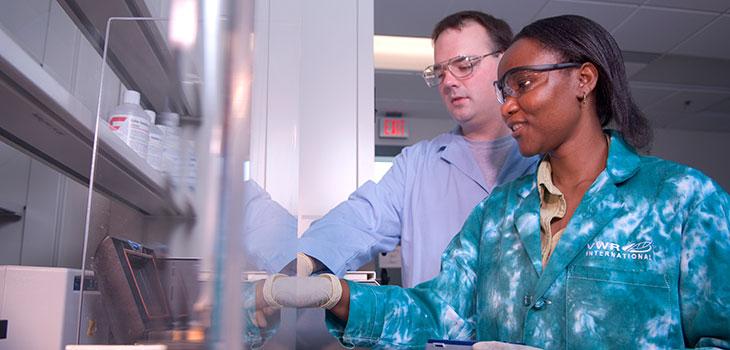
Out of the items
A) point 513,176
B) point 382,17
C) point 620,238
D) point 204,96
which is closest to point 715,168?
point 382,17

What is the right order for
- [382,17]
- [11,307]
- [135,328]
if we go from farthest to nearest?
[382,17] → [11,307] → [135,328]

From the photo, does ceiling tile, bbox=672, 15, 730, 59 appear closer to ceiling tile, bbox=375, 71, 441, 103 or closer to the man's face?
ceiling tile, bbox=375, 71, 441, 103

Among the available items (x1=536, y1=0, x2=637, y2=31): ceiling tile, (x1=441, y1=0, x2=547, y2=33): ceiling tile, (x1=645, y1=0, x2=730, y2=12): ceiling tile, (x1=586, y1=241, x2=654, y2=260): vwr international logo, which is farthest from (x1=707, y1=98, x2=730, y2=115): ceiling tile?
(x1=586, y1=241, x2=654, y2=260): vwr international logo

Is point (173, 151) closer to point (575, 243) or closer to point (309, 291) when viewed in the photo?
point (309, 291)

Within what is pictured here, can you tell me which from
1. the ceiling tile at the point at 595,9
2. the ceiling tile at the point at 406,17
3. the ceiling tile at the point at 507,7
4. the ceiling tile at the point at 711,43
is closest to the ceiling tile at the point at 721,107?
the ceiling tile at the point at 711,43

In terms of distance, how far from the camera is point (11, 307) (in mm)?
702

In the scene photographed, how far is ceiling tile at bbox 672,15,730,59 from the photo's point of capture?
3.57 metres

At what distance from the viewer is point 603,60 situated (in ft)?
3.65

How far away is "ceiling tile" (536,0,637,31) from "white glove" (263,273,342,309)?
2804 mm

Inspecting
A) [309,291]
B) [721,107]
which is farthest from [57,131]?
[721,107]

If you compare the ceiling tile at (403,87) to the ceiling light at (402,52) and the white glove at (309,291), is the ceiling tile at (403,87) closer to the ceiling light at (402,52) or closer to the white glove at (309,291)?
the ceiling light at (402,52)

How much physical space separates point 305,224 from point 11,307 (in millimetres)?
1139

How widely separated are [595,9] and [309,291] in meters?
3.05

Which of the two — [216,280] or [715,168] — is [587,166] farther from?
[715,168]
